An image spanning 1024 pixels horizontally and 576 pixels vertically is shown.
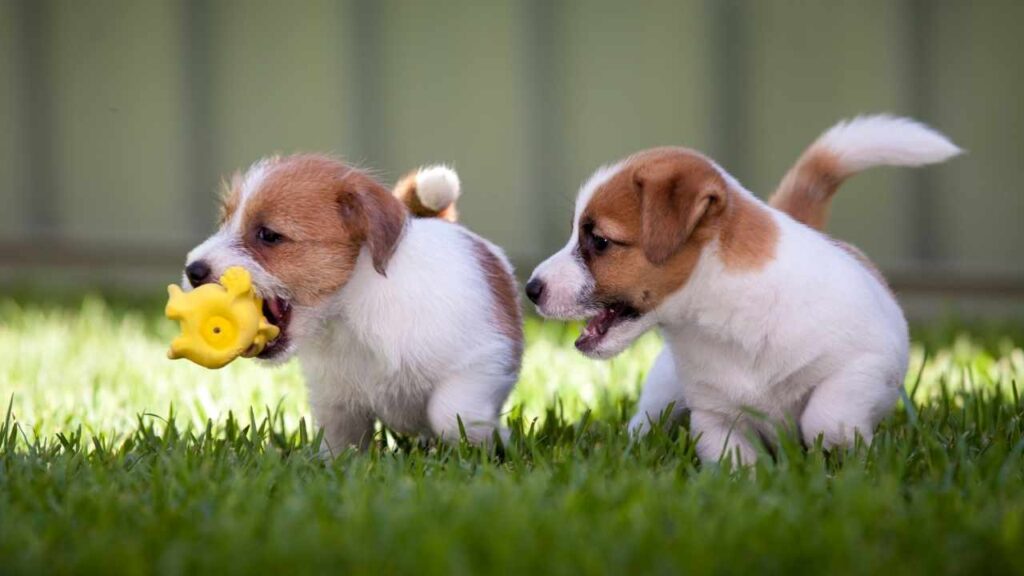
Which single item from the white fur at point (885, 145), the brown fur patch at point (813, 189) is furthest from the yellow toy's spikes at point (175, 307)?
the white fur at point (885, 145)

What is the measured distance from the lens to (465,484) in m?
3.42

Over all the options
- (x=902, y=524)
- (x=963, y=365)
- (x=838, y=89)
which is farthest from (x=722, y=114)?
(x=902, y=524)

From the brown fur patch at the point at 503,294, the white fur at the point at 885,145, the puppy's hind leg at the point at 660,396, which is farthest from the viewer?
the white fur at the point at 885,145

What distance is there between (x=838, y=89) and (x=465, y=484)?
662 cm

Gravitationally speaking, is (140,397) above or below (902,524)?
below

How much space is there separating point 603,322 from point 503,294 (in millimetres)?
429

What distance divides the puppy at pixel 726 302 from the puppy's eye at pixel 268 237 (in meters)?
0.80

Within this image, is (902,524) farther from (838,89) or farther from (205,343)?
(838,89)

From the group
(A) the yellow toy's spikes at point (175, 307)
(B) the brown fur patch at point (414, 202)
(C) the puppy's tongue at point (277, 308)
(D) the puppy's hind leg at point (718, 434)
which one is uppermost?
(B) the brown fur patch at point (414, 202)

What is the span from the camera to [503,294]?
14.6 feet

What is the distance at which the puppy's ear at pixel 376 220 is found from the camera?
4.04 meters

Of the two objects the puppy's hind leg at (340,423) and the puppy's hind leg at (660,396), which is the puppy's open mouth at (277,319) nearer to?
the puppy's hind leg at (340,423)

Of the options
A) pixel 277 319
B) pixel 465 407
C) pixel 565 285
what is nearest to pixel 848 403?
pixel 565 285

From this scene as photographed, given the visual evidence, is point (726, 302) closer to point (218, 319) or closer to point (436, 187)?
point (436, 187)
